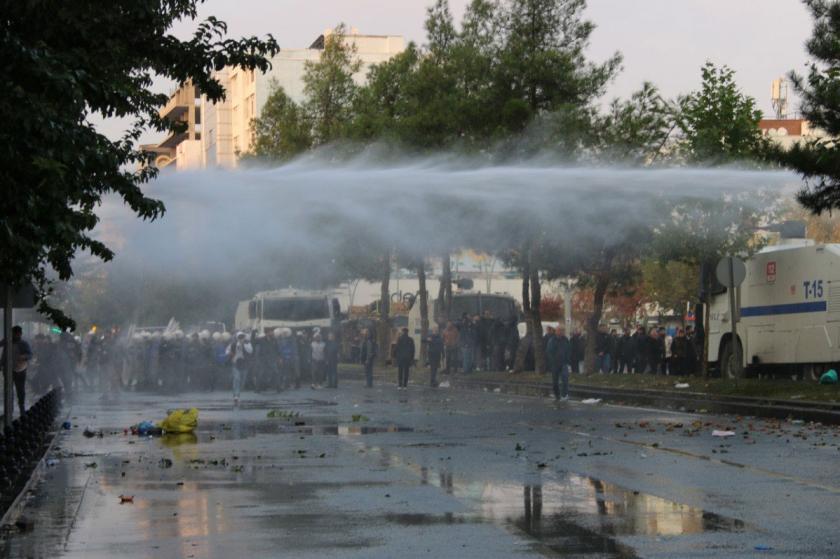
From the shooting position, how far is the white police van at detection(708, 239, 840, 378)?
30.4 meters

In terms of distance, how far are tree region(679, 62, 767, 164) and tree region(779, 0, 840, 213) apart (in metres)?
5.58

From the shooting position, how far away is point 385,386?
42688 millimetres

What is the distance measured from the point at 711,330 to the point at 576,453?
18469mm

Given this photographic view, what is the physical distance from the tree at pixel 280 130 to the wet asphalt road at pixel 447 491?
3531 centimetres

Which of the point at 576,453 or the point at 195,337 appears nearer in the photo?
the point at 576,453

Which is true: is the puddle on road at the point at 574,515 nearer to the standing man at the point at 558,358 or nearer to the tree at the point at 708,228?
the standing man at the point at 558,358

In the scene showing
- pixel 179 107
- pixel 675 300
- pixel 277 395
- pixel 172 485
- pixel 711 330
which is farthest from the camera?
pixel 179 107

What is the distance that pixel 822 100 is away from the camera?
2650 centimetres

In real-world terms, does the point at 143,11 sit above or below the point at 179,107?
below

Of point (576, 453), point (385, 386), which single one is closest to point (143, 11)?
point (576, 453)

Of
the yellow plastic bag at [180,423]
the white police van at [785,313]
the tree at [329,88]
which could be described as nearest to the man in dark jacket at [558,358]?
the white police van at [785,313]

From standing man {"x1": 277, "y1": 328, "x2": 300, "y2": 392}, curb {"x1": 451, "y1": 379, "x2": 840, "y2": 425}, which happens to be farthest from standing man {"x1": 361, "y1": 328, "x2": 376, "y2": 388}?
curb {"x1": 451, "y1": 379, "x2": 840, "y2": 425}

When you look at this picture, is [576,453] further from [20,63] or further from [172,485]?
[20,63]

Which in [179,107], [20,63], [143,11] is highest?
[179,107]
